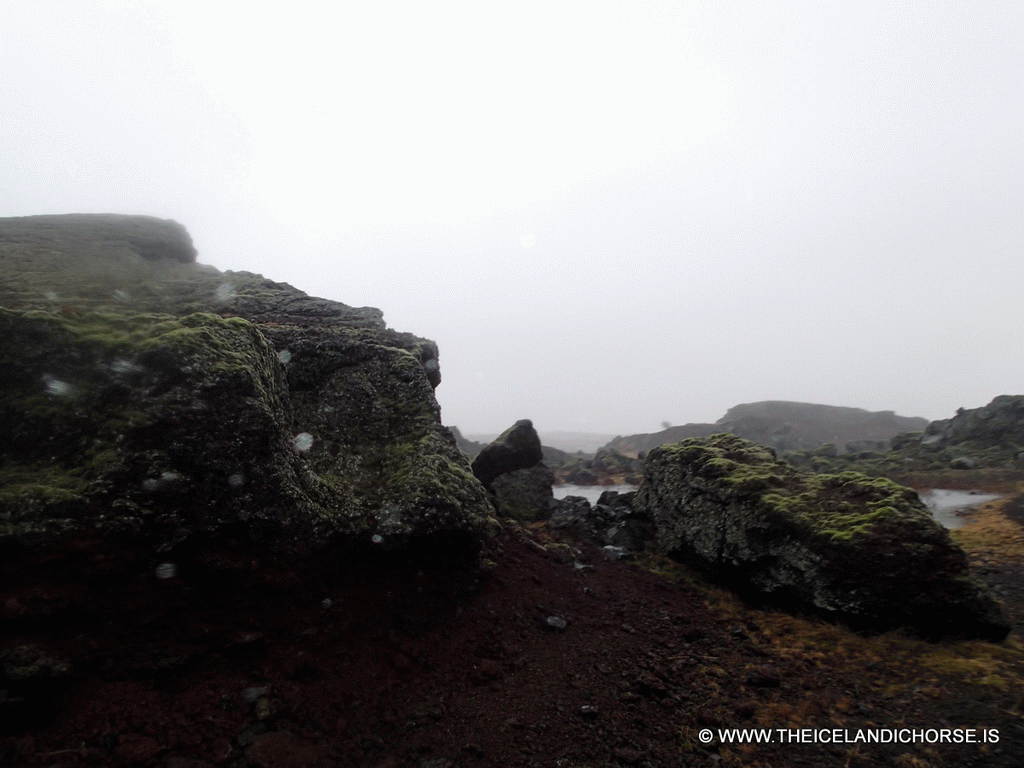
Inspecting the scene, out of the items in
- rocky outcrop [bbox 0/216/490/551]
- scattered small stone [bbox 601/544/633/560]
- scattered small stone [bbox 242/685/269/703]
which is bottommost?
scattered small stone [bbox 601/544/633/560]

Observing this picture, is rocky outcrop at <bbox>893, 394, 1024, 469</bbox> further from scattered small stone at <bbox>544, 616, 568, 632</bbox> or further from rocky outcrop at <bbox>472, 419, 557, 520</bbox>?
scattered small stone at <bbox>544, 616, 568, 632</bbox>

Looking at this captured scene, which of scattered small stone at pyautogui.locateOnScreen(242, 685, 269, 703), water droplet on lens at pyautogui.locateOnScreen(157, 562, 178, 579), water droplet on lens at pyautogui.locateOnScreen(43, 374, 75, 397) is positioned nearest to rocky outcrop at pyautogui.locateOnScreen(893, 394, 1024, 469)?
scattered small stone at pyautogui.locateOnScreen(242, 685, 269, 703)

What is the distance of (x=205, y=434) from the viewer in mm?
9180

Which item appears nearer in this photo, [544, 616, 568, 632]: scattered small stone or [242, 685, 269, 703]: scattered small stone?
[242, 685, 269, 703]: scattered small stone

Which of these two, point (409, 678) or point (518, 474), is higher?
point (518, 474)

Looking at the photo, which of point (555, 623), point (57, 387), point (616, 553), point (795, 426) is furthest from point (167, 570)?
point (795, 426)

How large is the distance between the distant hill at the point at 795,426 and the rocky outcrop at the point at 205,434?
218 feet

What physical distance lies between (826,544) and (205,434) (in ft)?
49.8

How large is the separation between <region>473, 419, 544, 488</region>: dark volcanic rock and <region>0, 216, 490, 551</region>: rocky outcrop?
10.4 m

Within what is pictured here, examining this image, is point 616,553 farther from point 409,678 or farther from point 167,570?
point 167,570

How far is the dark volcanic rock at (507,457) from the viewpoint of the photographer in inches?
984

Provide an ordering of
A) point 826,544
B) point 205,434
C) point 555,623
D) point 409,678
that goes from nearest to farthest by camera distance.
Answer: point 409,678 < point 205,434 < point 555,623 < point 826,544

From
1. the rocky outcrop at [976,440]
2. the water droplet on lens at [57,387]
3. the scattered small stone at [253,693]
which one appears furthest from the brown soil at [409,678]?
the rocky outcrop at [976,440]

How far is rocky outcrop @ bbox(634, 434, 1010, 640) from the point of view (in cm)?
1007
